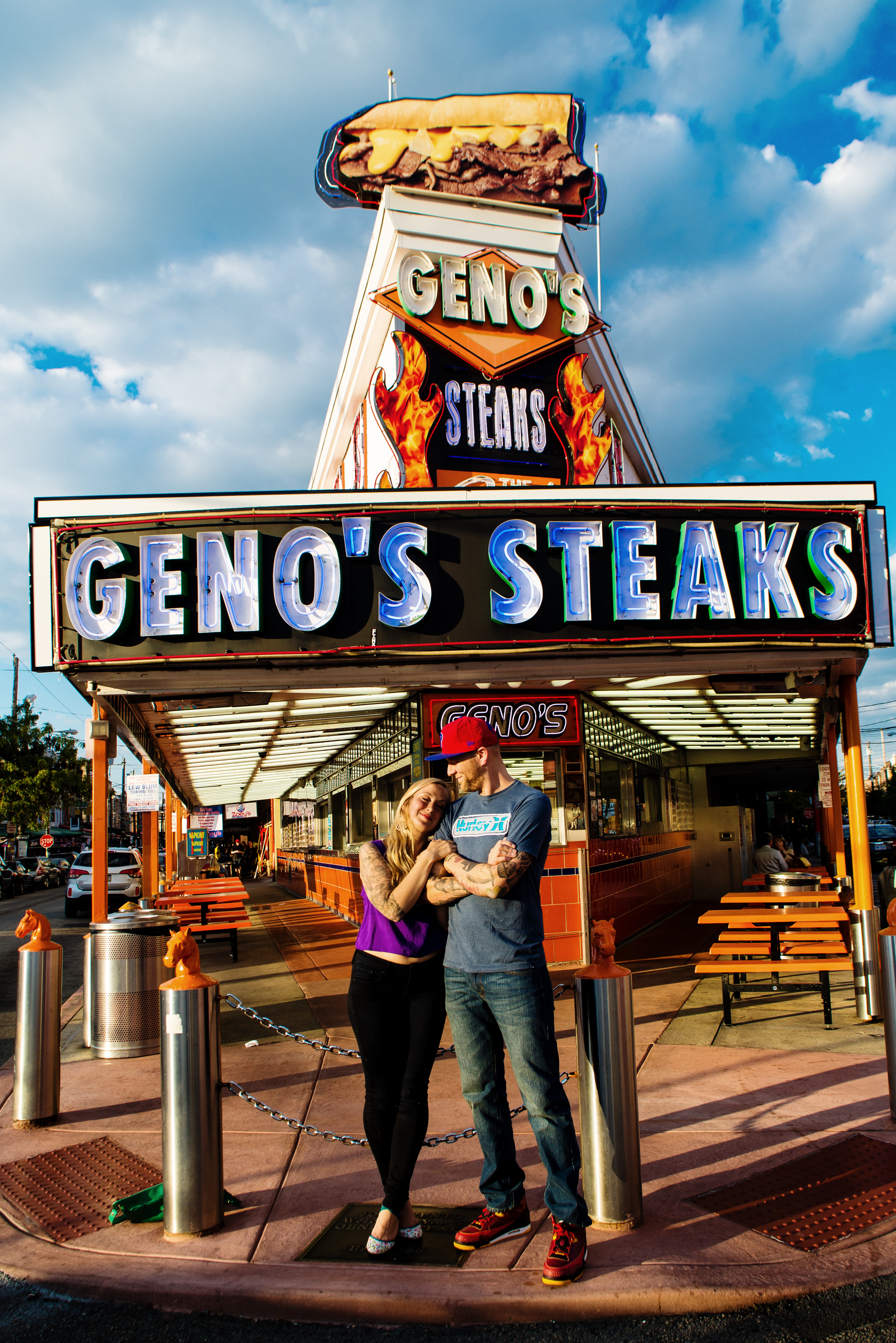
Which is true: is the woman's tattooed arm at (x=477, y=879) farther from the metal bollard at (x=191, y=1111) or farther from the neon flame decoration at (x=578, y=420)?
the neon flame decoration at (x=578, y=420)

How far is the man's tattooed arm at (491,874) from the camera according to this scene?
3.45 meters

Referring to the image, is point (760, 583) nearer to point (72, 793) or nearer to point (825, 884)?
point (825, 884)

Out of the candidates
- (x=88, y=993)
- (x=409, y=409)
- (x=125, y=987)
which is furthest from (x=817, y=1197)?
(x=409, y=409)

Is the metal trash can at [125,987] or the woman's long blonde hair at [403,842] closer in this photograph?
the woman's long blonde hair at [403,842]

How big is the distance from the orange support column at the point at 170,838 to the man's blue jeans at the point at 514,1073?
19514 millimetres

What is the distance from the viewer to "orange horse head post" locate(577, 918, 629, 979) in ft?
12.7

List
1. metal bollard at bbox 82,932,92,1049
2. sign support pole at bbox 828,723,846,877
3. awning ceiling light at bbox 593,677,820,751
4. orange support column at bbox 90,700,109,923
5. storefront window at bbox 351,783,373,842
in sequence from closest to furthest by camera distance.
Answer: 1. metal bollard at bbox 82,932,92,1049
2. orange support column at bbox 90,700,109,923
3. sign support pole at bbox 828,723,846,877
4. awning ceiling light at bbox 593,677,820,751
5. storefront window at bbox 351,783,373,842

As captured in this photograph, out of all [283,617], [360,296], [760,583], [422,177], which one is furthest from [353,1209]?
[422,177]

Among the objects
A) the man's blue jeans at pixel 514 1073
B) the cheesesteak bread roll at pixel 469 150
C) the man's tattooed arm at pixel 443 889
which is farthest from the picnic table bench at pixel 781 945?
the cheesesteak bread roll at pixel 469 150

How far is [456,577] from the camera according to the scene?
7707mm

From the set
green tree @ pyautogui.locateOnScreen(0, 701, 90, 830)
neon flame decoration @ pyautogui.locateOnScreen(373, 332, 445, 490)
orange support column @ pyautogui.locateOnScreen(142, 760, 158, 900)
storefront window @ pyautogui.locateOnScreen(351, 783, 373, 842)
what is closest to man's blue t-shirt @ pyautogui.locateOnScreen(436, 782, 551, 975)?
neon flame decoration @ pyautogui.locateOnScreen(373, 332, 445, 490)

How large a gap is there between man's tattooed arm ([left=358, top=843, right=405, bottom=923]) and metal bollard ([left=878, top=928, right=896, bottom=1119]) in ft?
9.10

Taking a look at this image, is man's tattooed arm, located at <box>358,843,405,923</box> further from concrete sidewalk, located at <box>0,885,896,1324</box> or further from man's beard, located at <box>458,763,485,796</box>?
concrete sidewalk, located at <box>0,885,896,1324</box>

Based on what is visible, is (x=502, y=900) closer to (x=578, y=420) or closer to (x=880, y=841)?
→ (x=578, y=420)
